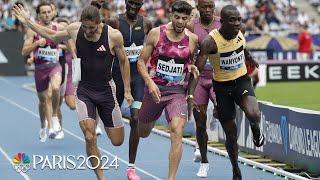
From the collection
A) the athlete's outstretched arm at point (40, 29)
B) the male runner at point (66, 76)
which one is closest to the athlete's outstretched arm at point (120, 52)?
the athlete's outstretched arm at point (40, 29)

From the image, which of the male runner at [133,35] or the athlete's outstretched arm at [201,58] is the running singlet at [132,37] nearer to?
the male runner at [133,35]

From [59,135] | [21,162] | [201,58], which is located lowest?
[59,135]

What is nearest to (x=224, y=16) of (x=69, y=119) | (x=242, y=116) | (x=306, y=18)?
(x=242, y=116)

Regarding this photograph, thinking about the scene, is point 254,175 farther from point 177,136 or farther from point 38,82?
point 38,82

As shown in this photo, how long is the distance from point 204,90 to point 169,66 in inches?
79.7

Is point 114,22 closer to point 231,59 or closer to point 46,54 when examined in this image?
point 231,59

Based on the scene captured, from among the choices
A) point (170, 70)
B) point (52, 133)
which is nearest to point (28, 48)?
point (52, 133)

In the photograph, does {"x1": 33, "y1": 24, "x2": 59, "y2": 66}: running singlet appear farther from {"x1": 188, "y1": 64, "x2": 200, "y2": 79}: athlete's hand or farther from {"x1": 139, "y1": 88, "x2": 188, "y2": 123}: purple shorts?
{"x1": 188, "y1": 64, "x2": 200, "y2": 79}: athlete's hand

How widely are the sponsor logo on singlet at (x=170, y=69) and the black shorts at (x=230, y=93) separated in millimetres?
720

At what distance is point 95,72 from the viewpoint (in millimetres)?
12398

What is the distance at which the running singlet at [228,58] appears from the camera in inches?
503

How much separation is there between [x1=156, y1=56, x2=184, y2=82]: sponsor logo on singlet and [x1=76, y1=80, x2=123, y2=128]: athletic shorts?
0.66 meters

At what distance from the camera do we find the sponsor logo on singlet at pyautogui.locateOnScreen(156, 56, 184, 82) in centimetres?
1253

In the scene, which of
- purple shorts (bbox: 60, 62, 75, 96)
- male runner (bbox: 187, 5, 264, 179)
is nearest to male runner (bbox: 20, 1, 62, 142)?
purple shorts (bbox: 60, 62, 75, 96)
